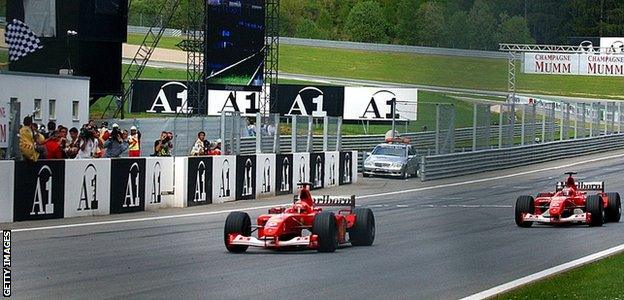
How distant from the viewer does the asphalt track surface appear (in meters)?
10.2

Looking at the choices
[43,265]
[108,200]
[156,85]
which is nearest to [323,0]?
[43,265]

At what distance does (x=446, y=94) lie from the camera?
20.4 feet

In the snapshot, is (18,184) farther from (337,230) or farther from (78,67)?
(78,67)

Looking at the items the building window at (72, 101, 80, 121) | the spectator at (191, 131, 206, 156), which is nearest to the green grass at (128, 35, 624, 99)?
the spectator at (191, 131, 206, 156)

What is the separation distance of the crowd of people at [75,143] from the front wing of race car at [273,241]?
3980 mm

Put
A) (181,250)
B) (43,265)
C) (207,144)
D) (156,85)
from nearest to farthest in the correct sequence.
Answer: (43,265), (181,250), (207,144), (156,85)

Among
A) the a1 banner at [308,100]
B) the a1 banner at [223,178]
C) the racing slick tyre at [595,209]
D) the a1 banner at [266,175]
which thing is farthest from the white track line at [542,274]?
the a1 banner at [308,100]

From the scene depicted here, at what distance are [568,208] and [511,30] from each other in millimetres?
14832

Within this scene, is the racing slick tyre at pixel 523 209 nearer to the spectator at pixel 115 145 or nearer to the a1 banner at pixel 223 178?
the a1 banner at pixel 223 178

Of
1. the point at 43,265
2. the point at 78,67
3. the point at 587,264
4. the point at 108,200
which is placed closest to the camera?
the point at 43,265

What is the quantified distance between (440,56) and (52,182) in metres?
13.2

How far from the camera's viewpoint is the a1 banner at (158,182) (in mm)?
21502

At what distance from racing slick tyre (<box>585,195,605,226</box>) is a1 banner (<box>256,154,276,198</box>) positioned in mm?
9001

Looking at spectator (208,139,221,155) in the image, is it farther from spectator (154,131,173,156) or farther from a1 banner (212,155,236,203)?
spectator (154,131,173,156)
